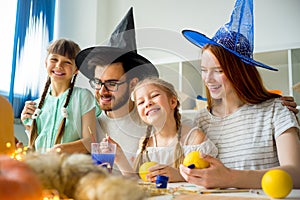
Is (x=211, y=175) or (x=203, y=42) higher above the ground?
(x=203, y=42)

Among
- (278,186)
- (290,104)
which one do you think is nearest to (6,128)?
(278,186)

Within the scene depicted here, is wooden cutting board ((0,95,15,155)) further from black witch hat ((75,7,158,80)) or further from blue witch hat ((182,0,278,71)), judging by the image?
blue witch hat ((182,0,278,71))

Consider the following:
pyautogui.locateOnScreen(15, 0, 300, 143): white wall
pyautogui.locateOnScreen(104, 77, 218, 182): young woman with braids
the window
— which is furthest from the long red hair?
the window

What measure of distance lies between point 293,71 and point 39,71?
1.99 meters

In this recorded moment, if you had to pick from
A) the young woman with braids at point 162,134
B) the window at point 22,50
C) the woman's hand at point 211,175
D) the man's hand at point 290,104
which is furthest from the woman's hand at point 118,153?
the window at point 22,50

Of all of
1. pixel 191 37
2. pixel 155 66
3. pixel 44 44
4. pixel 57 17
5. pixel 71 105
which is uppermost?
pixel 57 17

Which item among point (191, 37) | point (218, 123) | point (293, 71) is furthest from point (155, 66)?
point (293, 71)

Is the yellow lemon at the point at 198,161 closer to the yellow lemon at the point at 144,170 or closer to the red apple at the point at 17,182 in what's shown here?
the yellow lemon at the point at 144,170

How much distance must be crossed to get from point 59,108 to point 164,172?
75 centimetres

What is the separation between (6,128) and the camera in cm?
41

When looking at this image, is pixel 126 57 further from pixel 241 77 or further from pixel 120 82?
pixel 241 77

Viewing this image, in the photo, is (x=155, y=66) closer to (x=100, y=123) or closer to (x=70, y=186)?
(x=100, y=123)

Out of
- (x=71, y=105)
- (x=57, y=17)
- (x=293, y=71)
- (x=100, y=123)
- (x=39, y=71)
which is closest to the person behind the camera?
(x=100, y=123)

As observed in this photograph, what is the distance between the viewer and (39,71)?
3.00m
